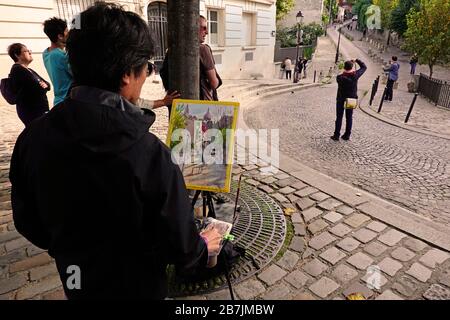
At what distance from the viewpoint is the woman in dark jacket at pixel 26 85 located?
4.10 meters

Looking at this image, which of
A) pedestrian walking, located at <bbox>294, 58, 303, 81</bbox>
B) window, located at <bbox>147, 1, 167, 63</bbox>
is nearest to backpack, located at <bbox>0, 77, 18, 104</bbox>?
window, located at <bbox>147, 1, 167, 63</bbox>

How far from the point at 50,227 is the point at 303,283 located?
217cm

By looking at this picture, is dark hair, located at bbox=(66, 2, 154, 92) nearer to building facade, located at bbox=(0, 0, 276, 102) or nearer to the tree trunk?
the tree trunk

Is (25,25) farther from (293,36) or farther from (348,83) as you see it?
(293,36)

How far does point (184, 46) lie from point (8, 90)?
288cm

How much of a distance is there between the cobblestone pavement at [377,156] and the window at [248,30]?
34.9ft

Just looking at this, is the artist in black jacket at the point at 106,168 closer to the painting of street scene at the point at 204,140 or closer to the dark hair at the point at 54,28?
the painting of street scene at the point at 204,140

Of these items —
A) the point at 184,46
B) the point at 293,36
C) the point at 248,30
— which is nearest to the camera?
the point at 184,46

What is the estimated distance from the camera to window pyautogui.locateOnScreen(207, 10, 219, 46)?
16306mm

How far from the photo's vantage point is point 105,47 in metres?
1.08

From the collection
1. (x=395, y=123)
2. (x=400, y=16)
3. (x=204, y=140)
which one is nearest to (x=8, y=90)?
(x=204, y=140)

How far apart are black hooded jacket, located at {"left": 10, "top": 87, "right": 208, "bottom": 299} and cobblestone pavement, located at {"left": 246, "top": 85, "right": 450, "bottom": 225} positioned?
400 centimetres

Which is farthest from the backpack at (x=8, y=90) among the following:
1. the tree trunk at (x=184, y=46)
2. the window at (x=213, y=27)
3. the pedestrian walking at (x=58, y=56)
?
the window at (x=213, y=27)
